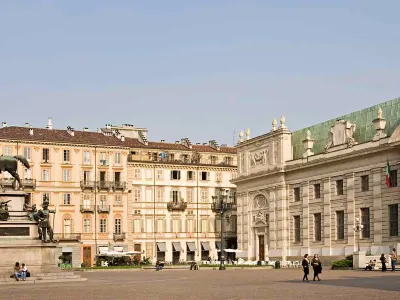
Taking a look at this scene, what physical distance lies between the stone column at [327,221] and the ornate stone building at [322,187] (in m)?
0.05

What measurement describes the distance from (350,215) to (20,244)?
121 feet

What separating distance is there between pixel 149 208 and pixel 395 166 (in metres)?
41.5

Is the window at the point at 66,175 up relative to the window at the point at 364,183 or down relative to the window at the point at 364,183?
up

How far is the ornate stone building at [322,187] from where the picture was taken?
6488 centimetres

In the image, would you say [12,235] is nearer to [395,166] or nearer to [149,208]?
[395,166]

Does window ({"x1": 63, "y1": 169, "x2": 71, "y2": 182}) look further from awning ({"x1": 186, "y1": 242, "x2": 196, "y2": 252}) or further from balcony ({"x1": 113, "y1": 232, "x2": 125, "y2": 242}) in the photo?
awning ({"x1": 186, "y1": 242, "x2": 196, "y2": 252})

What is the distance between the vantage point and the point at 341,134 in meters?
71.2

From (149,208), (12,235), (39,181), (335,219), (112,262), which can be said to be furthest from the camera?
(149,208)

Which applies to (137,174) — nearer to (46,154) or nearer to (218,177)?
(218,177)

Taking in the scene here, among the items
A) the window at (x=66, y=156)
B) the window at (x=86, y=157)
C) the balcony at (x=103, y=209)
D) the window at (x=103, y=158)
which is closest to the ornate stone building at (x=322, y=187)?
the balcony at (x=103, y=209)

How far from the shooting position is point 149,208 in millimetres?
98250

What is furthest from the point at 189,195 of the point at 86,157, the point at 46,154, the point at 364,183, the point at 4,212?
the point at 4,212

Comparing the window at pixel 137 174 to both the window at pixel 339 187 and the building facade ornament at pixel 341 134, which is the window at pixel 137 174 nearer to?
the building facade ornament at pixel 341 134

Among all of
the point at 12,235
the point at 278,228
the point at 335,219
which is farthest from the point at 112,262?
the point at 12,235
